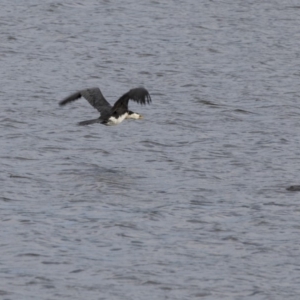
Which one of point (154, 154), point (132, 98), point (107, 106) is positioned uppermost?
point (132, 98)

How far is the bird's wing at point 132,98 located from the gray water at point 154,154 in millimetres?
966

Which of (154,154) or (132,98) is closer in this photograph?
(132,98)

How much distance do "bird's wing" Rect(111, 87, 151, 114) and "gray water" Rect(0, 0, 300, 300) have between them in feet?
3.17

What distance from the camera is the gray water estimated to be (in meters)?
12.7

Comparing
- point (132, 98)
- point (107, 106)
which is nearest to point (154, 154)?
point (107, 106)

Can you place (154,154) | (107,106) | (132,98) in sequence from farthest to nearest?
(154,154)
(107,106)
(132,98)

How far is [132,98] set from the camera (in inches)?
675

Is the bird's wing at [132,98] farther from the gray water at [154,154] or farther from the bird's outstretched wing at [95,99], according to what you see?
the gray water at [154,154]

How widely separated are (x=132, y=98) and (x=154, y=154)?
7.04 feet

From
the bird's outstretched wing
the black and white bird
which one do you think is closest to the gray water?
the black and white bird

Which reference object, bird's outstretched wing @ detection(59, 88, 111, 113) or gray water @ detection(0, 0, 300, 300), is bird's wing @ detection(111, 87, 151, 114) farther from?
gray water @ detection(0, 0, 300, 300)

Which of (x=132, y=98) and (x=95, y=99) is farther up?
(x=132, y=98)

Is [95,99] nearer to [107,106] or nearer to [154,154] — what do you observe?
[107,106]

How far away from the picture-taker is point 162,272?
12.6m
